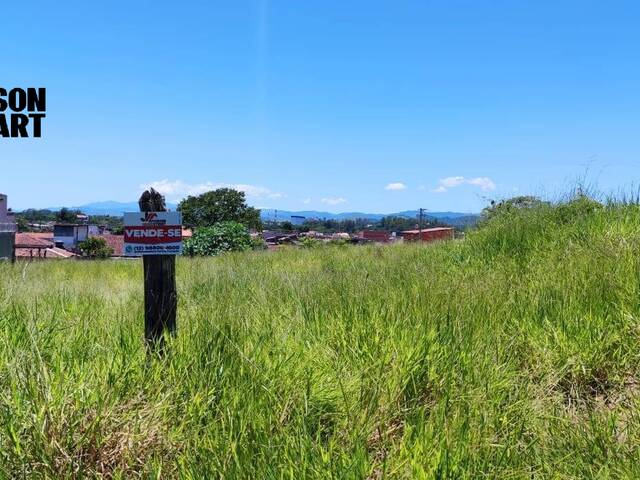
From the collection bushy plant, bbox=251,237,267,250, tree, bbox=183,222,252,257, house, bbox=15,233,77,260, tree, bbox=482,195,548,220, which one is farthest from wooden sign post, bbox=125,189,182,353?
house, bbox=15,233,77,260

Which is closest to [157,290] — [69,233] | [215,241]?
[215,241]

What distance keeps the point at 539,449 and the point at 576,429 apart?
266mm

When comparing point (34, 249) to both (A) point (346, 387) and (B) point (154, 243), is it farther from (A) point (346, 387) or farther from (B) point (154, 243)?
(A) point (346, 387)

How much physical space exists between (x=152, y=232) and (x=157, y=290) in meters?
0.43

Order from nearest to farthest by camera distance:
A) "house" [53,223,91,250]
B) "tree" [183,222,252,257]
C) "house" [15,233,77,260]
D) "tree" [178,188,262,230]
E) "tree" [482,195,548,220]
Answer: "tree" [482,195,548,220] → "tree" [183,222,252,257] → "house" [15,233,77,260] → "tree" [178,188,262,230] → "house" [53,223,91,250]

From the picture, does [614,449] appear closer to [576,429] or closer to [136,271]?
[576,429]

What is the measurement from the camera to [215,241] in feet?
74.3

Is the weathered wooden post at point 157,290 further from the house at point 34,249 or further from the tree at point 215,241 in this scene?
the house at point 34,249

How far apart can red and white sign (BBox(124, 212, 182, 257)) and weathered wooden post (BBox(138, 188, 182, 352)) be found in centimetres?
8

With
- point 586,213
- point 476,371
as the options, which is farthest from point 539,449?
point 586,213

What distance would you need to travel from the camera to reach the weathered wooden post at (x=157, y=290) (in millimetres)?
3551

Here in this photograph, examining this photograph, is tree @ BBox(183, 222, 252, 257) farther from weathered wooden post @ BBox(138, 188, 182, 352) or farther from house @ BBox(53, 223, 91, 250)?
house @ BBox(53, 223, 91, 250)

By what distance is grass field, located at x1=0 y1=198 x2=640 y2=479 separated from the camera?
2.23 m

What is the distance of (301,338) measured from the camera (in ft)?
11.9
